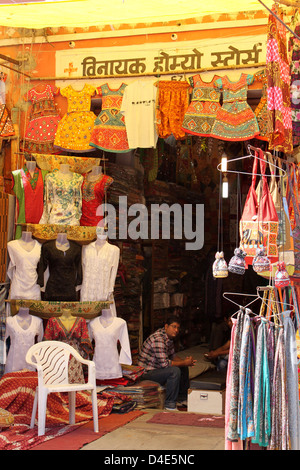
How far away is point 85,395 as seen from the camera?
655cm

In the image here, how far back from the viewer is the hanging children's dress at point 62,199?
697 cm

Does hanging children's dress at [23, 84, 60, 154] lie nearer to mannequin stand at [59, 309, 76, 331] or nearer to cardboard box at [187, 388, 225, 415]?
mannequin stand at [59, 309, 76, 331]

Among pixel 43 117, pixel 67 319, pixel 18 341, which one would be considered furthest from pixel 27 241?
pixel 43 117

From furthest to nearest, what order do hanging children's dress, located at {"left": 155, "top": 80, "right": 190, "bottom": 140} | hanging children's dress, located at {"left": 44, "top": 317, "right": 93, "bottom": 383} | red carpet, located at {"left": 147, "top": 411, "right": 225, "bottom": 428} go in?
1. hanging children's dress, located at {"left": 44, "top": 317, "right": 93, "bottom": 383}
2. hanging children's dress, located at {"left": 155, "top": 80, "right": 190, "bottom": 140}
3. red carpet, located at {"left": 147, "top": 411, "right": 225, "bottom": 428}

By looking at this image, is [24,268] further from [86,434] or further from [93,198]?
[86,434]

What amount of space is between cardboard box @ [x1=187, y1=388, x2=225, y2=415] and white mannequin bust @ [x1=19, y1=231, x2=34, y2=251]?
220cm

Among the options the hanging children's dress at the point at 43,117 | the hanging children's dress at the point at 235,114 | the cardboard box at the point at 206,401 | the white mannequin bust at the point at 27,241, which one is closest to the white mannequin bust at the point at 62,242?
the white mannequin bust at the point at 27,241

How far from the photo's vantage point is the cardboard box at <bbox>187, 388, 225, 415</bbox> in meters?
6.77

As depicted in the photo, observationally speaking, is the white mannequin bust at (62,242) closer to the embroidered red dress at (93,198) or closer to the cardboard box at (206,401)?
the embroidered red dress at (93,198)

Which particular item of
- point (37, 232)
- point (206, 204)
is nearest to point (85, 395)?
point (37, 232)

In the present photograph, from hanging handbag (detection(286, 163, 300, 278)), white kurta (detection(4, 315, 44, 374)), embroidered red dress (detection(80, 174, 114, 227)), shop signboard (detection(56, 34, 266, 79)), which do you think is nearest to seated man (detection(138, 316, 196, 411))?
white kurta (detection(4, 315, 44, 374))

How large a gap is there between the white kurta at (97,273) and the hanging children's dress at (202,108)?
59.9 inches

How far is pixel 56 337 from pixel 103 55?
115 inches

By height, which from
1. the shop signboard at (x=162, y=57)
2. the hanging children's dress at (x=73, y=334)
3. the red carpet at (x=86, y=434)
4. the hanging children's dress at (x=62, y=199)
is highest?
the shop signboard at (x=162, y=57)
